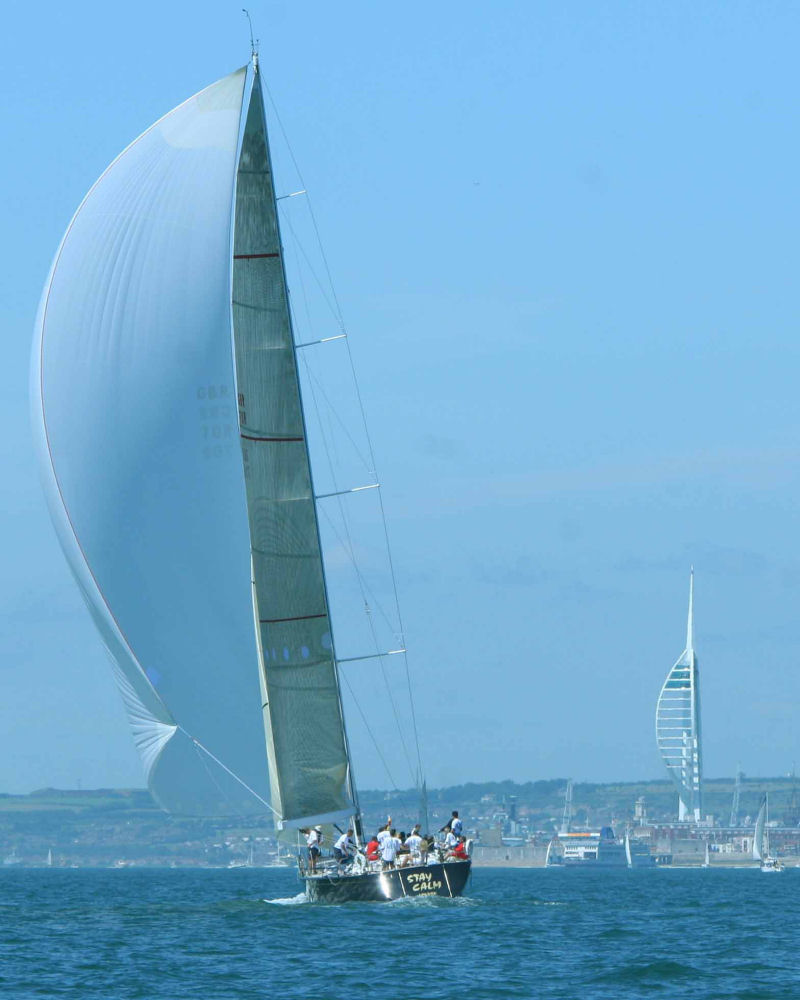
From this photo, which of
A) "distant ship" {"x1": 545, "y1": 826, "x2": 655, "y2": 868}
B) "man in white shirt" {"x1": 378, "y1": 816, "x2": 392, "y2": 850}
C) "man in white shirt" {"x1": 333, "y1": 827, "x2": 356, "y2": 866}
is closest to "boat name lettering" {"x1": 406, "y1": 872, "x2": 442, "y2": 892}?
"man in white shirt" {"x1": 378, "y1": 816, "x2": 392, "y2": 850}

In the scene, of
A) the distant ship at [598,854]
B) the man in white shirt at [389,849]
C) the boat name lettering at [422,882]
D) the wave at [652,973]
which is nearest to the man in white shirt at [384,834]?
the man in white shirt at [389,849]

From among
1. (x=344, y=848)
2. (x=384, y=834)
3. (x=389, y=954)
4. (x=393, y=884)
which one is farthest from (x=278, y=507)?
(x=389, y=954)

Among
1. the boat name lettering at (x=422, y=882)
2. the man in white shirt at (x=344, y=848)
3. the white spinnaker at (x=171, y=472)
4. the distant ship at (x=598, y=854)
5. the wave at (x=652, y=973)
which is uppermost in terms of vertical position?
the white spinnaker at (x=171, y=472)

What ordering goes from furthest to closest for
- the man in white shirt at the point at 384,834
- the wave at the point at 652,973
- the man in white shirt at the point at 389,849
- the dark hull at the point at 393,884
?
the man in white shirt at the point at 384,834 → the man in white shirt at the point at 389,849 → the dark hull at the point at 393,884 → the wave at the point at 652,973

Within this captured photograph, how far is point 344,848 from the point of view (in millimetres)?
32562

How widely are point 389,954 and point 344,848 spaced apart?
5656 mm

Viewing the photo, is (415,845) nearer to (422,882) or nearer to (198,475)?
(422,882)

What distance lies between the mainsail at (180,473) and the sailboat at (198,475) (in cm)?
3

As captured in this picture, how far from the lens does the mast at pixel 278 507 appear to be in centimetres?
3181

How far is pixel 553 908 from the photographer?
42.2 m

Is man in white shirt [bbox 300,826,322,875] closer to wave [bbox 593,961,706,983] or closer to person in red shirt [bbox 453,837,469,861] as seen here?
person in red shirt [bbox 453,837,469,861]

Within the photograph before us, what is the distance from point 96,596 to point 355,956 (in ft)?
21.9

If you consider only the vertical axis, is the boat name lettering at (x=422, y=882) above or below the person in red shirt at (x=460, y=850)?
below

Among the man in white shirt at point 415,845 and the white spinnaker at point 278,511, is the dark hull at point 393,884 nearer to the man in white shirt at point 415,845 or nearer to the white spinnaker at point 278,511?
the man in white shirt at point 415,845
